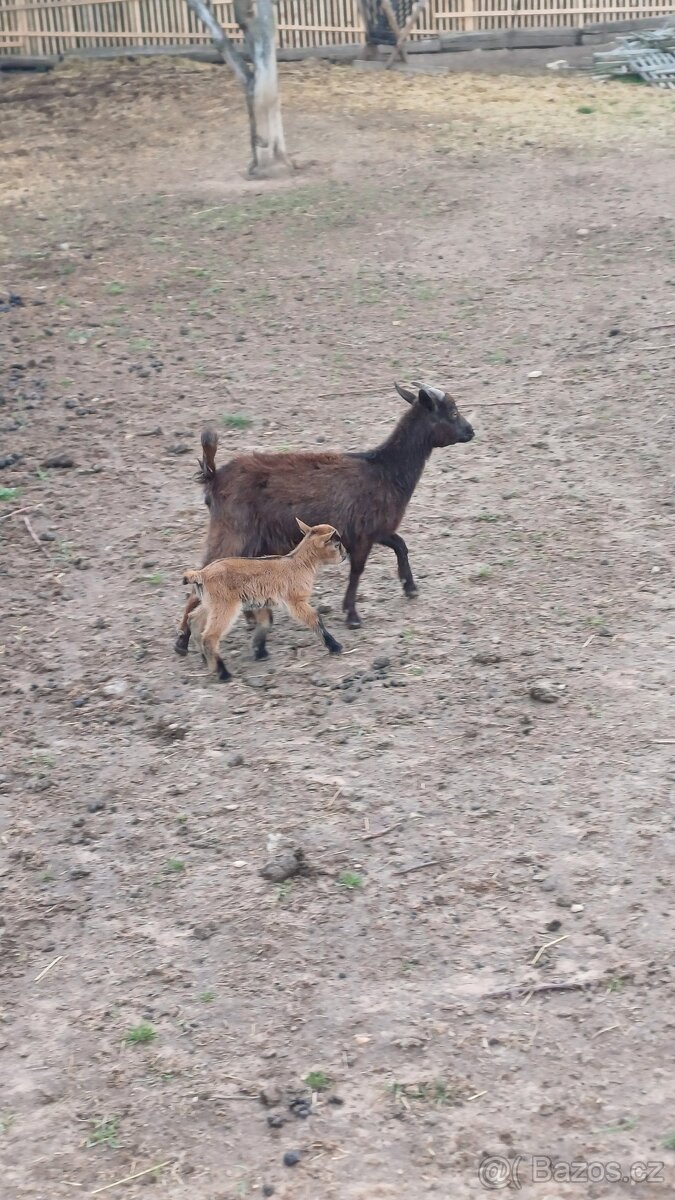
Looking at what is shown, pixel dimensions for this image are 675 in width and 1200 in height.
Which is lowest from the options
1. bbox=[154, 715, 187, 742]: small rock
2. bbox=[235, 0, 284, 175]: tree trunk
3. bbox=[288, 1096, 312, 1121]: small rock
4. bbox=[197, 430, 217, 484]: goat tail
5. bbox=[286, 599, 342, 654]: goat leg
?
bbox=[154, 715, 187, 742]: small rock

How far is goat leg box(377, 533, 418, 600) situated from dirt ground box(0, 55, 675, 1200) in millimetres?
93

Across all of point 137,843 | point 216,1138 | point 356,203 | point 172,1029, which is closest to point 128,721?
point 137,843

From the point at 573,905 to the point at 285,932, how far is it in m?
1.01

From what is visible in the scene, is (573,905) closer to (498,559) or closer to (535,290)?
(498,559)

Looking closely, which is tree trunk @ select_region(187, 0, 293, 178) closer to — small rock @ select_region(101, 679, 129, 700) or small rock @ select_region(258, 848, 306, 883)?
small rock @ select_region(101, 679, 129, 700)

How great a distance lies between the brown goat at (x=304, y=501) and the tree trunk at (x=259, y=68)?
855 cm

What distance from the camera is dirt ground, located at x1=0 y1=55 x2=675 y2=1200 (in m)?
4.28

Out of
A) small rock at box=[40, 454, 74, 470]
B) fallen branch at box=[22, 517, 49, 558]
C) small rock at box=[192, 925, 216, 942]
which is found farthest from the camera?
small rock at box=[40, 454, 74, 470]

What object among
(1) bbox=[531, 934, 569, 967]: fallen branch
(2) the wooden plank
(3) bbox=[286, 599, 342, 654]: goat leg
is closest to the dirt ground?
(1) bbox=[531, 934, 569, 967]: fallen branch

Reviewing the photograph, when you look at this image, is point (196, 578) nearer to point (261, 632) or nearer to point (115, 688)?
point (261, 632)

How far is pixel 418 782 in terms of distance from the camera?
5.84 m

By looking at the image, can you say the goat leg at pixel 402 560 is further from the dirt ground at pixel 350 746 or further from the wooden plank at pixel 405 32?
the wooden plank at pixel 405 32

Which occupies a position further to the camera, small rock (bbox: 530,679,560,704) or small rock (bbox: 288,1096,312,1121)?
small rock (bbox: 530,679,560,704)

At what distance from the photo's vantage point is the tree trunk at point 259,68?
14.6 meters
